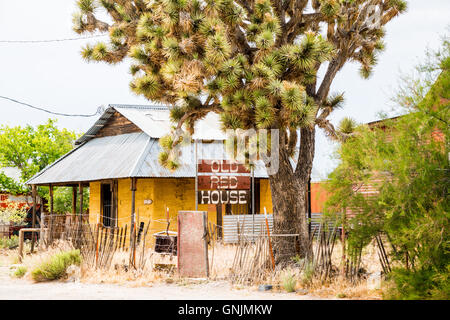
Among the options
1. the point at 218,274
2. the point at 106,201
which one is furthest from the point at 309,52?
the point at 106,201

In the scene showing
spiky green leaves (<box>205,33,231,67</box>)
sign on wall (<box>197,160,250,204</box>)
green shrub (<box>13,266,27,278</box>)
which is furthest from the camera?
sign on wall (<box>197,160,250,204</box>)

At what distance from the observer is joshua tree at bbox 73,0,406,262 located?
10.5m

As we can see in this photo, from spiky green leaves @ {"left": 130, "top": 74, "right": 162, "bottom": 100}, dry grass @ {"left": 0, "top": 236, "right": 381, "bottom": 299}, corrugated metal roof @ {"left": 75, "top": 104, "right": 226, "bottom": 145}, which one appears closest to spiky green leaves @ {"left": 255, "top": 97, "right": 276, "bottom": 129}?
spiky green leaves @ {"left": 130, "top": 74, "right": 162, "bottom": 100}

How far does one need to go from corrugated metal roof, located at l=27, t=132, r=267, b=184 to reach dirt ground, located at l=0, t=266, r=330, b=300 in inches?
255

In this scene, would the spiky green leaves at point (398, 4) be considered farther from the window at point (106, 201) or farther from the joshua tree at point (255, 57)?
the window at point (106, 201)

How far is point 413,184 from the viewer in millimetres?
7109

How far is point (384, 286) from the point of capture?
8328 millimetres

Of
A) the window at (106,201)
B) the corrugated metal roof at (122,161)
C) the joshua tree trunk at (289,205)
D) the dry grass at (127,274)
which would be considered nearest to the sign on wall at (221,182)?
the corrugated metal roof at (122,161)

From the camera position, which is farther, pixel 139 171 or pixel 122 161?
pixel 122 161

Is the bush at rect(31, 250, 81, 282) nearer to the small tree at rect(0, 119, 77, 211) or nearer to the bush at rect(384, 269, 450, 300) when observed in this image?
the bush at rect(384, 269, 450, 300)

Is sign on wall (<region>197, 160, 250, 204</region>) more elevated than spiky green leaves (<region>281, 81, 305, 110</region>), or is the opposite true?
spiky green leaves (<region>281, 81, 305, 110</region>)

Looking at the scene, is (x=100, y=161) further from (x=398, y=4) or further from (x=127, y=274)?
(x=398, y=4)

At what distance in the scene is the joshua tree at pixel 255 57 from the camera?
10.5 m

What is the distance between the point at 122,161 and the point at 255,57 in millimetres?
9505
